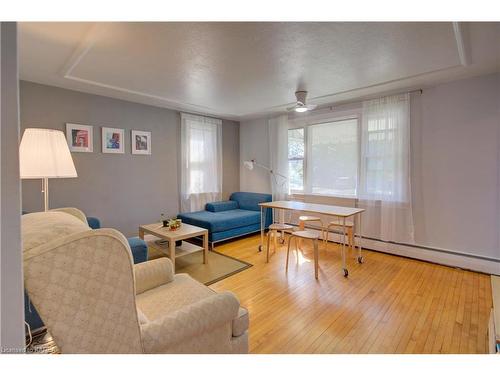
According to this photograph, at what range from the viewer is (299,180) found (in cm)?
469

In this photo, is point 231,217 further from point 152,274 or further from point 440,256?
point 440,256

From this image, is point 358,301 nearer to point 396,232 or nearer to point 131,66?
point 396,232

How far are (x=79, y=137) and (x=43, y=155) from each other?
6.39 feet

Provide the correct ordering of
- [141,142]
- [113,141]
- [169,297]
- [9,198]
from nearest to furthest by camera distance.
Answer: [9,198]
[169,297]
[113,141]
[141,142]

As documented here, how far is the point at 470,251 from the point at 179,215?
4.17m

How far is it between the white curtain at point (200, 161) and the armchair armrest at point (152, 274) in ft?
9.32

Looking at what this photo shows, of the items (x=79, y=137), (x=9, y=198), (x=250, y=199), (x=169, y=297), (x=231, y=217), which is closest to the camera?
(x=9, y=198)

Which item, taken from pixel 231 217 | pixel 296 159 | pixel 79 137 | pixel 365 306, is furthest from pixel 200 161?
pixel 365 306

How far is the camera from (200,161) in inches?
188

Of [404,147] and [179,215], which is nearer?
[404,147]

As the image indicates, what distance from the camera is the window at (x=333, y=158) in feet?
13.1

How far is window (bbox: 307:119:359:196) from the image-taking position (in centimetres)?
398
